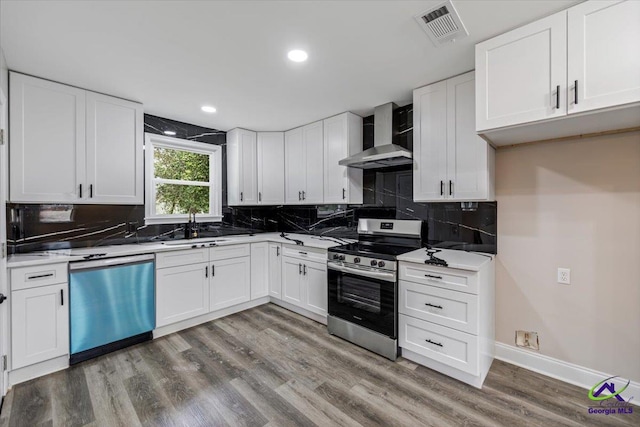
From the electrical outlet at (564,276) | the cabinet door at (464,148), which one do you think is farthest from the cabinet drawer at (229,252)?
the electrical outlet at (564,276)

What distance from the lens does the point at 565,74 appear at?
1666mm

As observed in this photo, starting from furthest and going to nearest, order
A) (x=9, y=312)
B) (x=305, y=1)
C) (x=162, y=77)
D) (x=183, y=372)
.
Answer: (x=162, y=77) < (x=183, y=372) < (x=9, y=312) < (x=305, y=1)

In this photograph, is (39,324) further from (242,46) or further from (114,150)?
(242,46)

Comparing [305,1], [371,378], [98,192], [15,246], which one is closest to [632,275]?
[371,378]

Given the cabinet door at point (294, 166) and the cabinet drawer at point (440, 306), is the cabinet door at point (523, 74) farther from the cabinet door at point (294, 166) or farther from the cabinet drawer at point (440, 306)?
the cabinet door at point (294, 166)

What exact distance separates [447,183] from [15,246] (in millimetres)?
4001

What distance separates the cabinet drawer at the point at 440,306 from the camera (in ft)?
6.84

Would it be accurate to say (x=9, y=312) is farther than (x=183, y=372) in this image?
No

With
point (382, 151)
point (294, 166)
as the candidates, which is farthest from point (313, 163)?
point (382, 151)

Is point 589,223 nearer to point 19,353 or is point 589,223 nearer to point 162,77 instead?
point 162,77

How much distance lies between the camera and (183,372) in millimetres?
2312

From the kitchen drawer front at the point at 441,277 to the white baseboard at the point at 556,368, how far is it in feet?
2.98

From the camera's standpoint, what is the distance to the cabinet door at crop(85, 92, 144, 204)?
273cm
